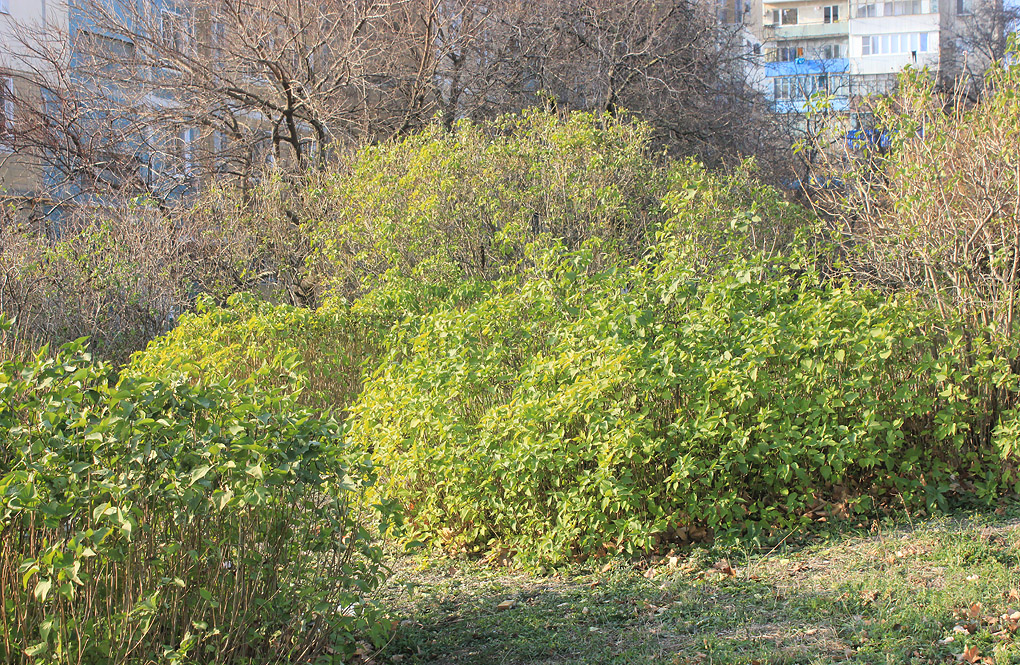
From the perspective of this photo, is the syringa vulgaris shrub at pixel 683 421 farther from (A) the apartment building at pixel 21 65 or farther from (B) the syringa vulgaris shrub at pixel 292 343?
(A) the apartment building at pixel 21 65

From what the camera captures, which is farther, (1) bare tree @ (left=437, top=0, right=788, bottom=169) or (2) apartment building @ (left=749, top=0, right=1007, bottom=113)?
(2) apartment building @ (left=749, top=0, right=1007, bottom=113)

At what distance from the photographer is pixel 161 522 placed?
2.68m

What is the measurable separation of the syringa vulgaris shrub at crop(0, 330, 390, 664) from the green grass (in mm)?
622

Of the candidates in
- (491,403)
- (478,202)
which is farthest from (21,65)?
(491,403)

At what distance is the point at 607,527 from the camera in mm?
4207

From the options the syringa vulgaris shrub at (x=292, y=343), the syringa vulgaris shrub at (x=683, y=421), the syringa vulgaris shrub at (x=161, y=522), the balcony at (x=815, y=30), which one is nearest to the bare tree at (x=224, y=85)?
the syringa vulgaris shrub at (x=292, y=343)

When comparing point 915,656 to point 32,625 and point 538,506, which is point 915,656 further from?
point 32,625

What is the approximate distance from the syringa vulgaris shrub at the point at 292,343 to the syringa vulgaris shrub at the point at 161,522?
365 cm

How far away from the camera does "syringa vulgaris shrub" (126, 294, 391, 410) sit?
6547 mm

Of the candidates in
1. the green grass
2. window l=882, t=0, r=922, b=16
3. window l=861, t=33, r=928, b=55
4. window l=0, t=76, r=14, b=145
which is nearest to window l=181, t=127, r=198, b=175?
window l=0, t=76, r=14, b=145

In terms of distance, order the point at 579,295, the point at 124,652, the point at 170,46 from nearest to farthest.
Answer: the point at 124,652
the point at 579,295
the point at 170,46

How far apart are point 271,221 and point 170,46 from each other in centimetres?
311

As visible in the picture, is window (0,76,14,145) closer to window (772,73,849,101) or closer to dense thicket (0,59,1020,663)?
dense thicket (0,59,1020,663)

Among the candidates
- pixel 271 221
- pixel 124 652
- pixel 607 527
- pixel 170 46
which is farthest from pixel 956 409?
pixel 170 46
